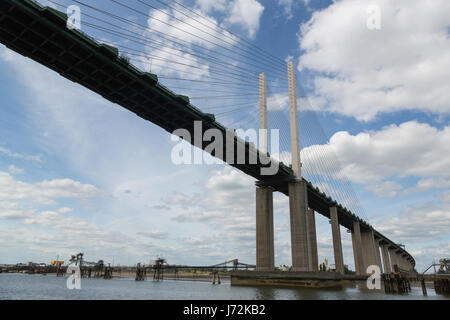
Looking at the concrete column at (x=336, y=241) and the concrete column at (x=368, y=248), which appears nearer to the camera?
the concrete column at (x=336, y=241)

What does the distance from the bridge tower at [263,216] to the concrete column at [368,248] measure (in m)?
59.4

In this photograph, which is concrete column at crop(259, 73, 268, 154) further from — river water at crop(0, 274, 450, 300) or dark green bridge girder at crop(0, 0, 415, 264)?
river water at crop(0, 274, 450, 300)

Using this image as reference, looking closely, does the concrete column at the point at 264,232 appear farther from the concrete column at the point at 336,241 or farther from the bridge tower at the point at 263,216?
the concrete column at the point at 336,241

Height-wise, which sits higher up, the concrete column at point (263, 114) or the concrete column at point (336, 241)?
the concrete column at point (263, 114)

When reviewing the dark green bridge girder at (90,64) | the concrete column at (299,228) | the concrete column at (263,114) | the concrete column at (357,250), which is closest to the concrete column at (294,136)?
the concrete column at (299,228)

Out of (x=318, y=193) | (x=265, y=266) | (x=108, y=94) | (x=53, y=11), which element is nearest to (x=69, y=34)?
(x=53, y=11)

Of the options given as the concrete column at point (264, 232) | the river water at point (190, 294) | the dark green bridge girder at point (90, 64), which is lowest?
the river water at point (190, 294)

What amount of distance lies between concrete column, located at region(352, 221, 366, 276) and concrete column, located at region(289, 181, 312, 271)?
4399cm

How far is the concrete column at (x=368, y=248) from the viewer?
333 ft

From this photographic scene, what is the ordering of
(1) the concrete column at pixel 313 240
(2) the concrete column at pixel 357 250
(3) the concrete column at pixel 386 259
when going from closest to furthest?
(1) the concrete column at pixel 313 240 < (2) the concrete column at pixel 357 250 < (3) the concrete column at pixel 386 259

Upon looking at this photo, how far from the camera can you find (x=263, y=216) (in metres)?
55.1

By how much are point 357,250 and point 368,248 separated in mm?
15607

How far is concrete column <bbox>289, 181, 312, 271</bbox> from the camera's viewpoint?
1962 inches
